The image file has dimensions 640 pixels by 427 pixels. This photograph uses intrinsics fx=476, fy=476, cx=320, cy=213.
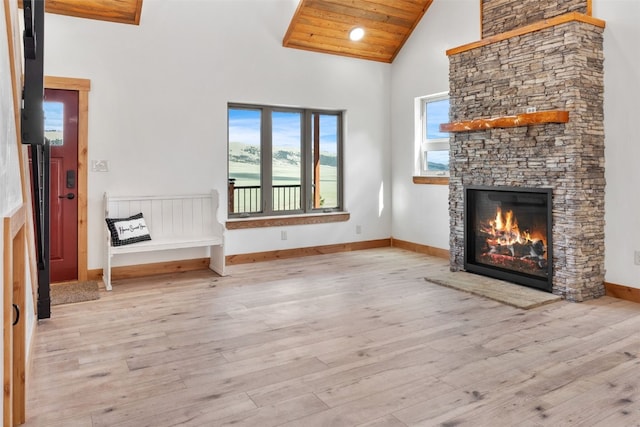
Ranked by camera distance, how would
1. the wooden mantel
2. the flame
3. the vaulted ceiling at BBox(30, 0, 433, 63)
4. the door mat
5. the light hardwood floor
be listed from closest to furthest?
the light hardwood floor, the wooden mantel, the door mat, the flame, the vaulted ceiling at BBox(30, 0, 433, 63)

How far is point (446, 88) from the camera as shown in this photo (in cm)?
575

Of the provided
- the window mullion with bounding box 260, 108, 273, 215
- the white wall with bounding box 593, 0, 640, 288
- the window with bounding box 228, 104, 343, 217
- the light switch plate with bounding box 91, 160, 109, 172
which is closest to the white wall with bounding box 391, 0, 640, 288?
the white wall with bounding box 593, 0, 640, 288

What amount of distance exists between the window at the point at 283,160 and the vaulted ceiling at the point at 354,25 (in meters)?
0.85

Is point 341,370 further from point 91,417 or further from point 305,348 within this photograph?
point 91,417

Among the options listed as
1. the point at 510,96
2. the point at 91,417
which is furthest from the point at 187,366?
the point at 510,96

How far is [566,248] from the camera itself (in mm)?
4016

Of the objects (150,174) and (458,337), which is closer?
(458,337)

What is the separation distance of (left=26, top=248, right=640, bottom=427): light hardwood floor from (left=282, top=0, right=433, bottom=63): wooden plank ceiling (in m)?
3.14

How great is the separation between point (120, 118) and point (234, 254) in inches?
76.6

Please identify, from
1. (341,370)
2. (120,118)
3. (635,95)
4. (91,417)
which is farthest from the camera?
(120,118)

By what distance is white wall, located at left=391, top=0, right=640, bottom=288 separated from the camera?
393 cm

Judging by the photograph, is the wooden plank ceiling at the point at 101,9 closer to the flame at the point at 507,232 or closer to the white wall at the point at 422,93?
the white wall at the point at 422,93

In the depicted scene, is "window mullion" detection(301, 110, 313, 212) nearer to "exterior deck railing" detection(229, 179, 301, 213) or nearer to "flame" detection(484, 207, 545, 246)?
"exterior deck railing" detection(229, 179, 301, 213)

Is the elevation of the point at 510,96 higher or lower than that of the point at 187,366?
higher
